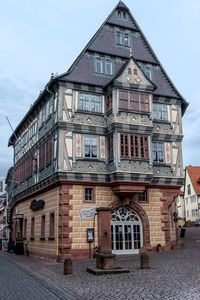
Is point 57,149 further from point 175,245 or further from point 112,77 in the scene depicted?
point 175,245

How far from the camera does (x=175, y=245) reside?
2641 cm

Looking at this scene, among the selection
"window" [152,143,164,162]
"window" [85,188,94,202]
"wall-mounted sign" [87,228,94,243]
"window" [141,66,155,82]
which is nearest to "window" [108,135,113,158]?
"window" [85,188,94,202]

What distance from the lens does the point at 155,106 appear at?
88.1ft

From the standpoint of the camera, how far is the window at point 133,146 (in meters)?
23.5

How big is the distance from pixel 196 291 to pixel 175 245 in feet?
52.2

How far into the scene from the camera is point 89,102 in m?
24.7

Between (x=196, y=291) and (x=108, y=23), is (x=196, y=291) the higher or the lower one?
the lower one

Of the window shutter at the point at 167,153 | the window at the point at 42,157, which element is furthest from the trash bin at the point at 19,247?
the window shutter at the point at 167,153

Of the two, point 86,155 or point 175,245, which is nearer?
point 86,155

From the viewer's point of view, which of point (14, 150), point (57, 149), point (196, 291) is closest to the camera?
point (196, 291)

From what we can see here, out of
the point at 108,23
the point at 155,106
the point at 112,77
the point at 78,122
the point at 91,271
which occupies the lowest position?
the point at 91,271

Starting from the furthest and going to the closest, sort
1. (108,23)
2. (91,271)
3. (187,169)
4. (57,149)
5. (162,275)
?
(187,169) → (108,23) → (57,149) → (91,271) → (162,275)

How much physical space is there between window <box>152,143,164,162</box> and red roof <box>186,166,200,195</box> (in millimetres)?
41263

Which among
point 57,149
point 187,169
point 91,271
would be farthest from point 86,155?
point 187,169
